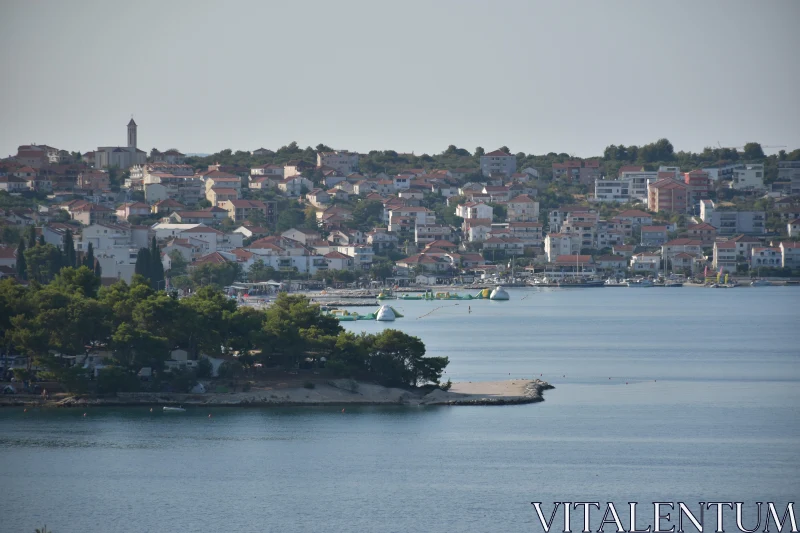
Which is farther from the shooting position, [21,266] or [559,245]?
[559,245]

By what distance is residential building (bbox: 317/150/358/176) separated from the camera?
328 feet

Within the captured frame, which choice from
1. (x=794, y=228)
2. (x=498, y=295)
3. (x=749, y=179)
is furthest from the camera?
(x=749, y=179)

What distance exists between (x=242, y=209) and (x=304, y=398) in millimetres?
54239

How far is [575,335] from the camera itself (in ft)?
151

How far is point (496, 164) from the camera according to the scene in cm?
10212

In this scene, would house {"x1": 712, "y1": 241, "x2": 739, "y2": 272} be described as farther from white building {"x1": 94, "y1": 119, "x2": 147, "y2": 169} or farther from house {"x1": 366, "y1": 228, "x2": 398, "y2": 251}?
white building {"x1": 94, "y1": 119, "x2": 147, "y2": 169}

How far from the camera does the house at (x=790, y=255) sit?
259ft

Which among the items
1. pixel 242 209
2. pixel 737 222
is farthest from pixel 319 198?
pixel 737 222

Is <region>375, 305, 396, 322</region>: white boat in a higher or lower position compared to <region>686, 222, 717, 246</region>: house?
lower

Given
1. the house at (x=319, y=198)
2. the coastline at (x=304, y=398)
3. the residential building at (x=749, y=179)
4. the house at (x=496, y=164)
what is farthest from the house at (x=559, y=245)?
the coastline at (x=304, y=398)

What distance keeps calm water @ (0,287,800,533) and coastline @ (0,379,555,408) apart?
1.28 ft

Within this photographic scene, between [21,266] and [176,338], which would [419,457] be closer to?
[176,338]

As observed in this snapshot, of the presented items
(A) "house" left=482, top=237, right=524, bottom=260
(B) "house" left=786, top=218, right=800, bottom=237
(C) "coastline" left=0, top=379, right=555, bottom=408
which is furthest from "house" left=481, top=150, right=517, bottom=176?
(C) "coastline" left=0, top=379, right=555, bottom=408

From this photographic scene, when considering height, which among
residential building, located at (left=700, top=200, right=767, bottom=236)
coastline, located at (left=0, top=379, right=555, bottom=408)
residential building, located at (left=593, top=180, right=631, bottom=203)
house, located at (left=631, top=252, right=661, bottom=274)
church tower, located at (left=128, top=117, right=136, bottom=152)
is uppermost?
church tower, located at (left=128, top=117, right=136, bottom=152)
